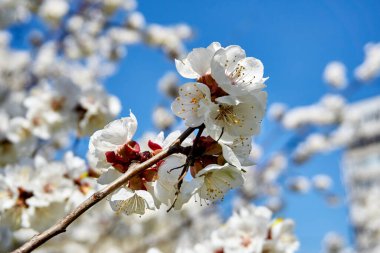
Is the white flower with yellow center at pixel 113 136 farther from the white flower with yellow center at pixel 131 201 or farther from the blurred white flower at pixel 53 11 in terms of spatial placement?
the blurred white flower at pixel 53 11

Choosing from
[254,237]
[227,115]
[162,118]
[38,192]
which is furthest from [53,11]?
[227,115]

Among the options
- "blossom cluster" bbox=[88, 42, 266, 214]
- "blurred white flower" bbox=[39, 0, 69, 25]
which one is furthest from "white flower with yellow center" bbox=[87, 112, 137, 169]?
"blurred white flower" bbox=[39, 0, 69, 25]

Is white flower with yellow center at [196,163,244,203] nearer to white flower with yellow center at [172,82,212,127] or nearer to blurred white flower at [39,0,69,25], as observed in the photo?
white flower with yellow center at [172,82,212,127]

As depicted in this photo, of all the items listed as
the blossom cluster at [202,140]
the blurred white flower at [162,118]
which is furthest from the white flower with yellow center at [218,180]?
the blurred white flower at [162,118]

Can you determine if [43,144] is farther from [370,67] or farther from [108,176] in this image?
[370,67]

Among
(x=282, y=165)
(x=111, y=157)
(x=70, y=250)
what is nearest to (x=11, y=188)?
(x=111, y=157)

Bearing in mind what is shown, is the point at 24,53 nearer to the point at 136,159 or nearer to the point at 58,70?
the point at 58,70

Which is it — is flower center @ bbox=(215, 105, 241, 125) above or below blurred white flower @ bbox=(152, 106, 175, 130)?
below

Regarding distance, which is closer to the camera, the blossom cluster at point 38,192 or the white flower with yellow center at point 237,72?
the white flower with yellow center at point 237,72

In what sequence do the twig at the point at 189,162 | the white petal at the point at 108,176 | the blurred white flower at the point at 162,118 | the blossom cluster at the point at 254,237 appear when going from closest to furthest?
1. the twig at the point at 189,162
2. the white petal at the point at 108,176
3. the blossom cluster at the point at 254,237
4. the blurred white flower at the point at 162,118
